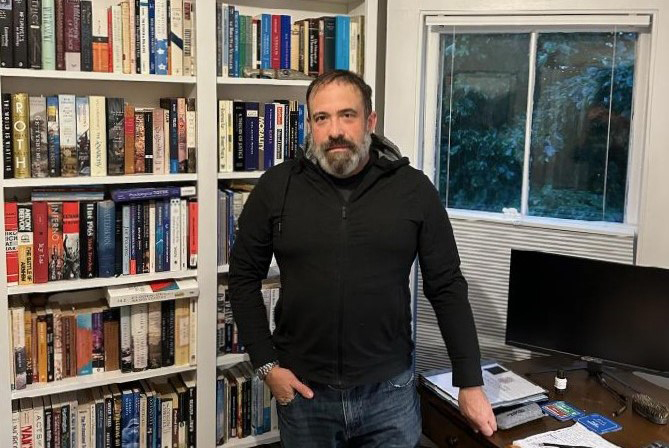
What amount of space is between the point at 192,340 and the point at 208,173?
21.9 inches

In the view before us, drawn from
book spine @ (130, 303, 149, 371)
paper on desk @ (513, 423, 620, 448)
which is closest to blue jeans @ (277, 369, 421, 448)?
paper on desk @ (513, 423, 620, 448)

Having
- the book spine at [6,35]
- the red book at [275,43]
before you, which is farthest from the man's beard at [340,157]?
the book spine at [6,35]

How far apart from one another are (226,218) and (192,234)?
0.13 meters

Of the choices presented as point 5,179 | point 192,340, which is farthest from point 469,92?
point 5,179

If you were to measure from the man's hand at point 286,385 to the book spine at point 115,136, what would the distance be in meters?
0.83

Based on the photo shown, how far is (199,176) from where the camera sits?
2.23 m

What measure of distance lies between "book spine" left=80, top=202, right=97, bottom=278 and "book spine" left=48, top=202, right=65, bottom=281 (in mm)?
60

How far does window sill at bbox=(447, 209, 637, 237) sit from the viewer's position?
94.7 inches

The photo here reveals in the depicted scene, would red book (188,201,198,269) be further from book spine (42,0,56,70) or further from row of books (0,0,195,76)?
book spine (42,0,56,70)

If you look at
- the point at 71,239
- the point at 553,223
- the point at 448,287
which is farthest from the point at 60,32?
the point at 553,223

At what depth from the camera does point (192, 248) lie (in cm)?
228

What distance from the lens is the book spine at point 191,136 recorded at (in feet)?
7.28

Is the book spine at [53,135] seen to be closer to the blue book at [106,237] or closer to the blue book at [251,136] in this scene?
the blue book at [106,237]

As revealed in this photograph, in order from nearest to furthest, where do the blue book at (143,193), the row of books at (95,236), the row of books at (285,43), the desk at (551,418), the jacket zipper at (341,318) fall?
the jacket zipper at (341,318)
the desk at (551,418)
the row of books at (95,236)
the blue book at (143,193)
the row of books at (285,43)
